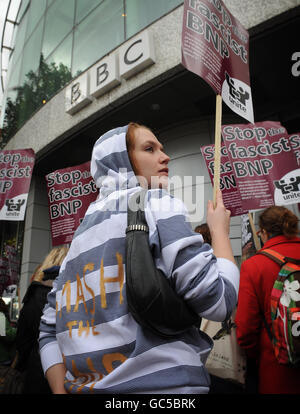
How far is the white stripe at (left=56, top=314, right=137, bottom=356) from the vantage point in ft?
3.35

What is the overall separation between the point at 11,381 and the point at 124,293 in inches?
103

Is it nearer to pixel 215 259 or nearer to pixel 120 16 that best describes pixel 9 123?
pixel 120 16

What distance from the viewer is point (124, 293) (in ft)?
3.45

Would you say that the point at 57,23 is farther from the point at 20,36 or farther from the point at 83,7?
the point at 20,36

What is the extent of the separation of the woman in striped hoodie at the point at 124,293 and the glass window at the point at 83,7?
787 centimetres

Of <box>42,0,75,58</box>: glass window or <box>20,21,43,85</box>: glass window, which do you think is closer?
<box>42,0,75,58</box>: glass window

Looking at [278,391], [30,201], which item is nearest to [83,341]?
[278,391]

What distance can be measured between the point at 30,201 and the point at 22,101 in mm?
3433

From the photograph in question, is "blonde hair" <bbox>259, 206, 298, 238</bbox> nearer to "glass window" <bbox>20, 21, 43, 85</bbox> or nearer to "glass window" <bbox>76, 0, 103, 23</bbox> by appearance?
"glass window" <bbox>76, 0, 103, 23</bbox>

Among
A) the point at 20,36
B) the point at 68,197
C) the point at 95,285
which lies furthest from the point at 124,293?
the point at 20,36

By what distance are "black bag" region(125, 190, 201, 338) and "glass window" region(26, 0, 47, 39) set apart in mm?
11131

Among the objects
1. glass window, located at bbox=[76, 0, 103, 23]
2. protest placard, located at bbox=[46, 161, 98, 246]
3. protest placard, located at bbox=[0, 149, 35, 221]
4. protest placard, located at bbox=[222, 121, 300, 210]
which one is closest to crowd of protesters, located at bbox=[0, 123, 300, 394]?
protest placard, located at bbox=[222, 121, 300, 210]

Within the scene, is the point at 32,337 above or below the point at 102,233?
below

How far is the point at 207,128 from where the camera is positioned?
6488mm
